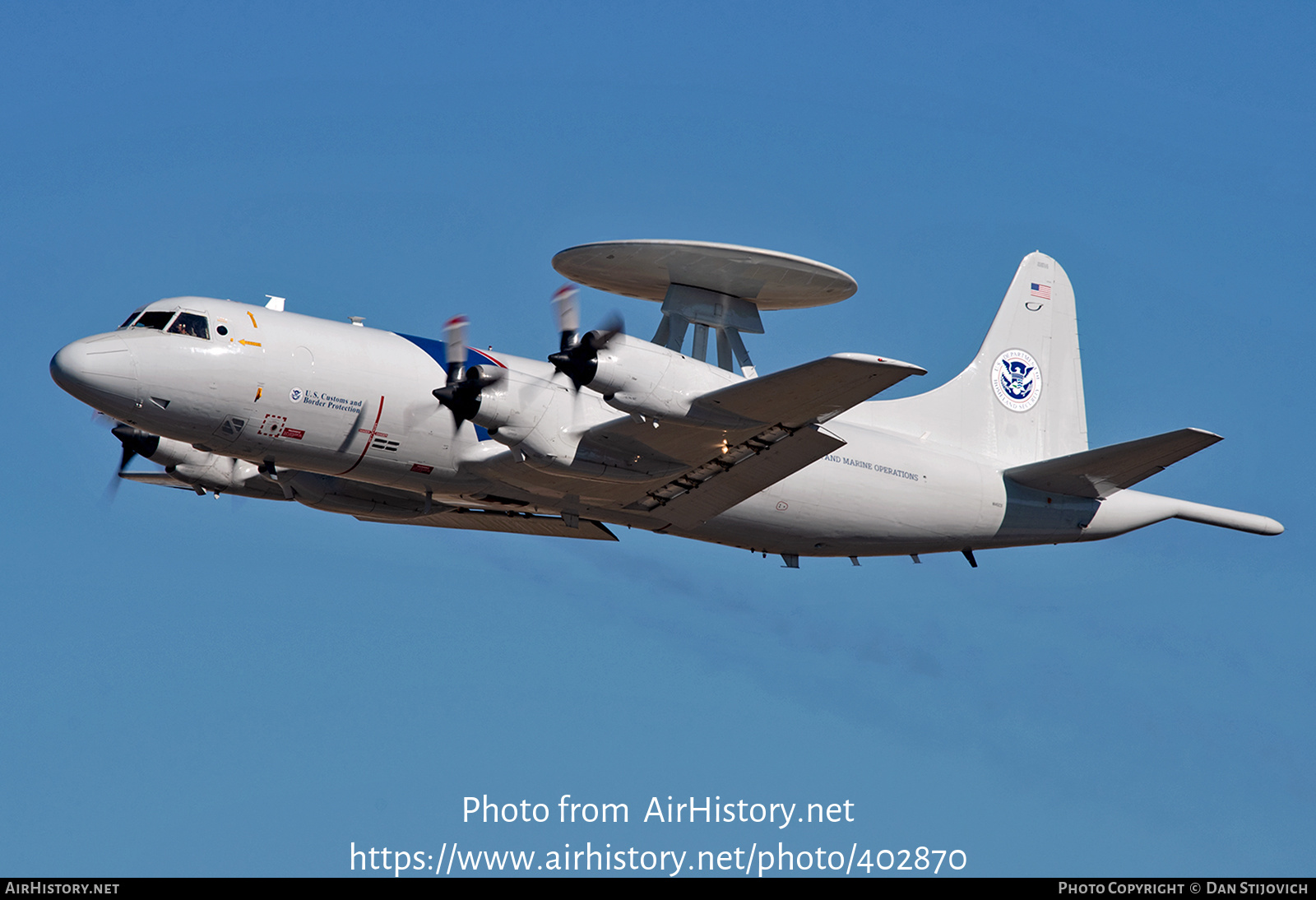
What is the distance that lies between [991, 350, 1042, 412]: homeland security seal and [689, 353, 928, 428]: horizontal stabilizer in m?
7.40

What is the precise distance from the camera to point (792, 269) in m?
21.3

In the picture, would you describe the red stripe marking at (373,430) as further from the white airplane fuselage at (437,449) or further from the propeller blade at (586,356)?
the propeller blade at (586,356)

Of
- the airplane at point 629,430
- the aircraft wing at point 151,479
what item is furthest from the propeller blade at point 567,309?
the aircraft wing at point 151,479

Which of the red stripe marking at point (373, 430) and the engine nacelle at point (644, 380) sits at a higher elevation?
the engine nacelle at point (644, 380)

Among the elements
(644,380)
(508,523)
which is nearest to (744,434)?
(644,380)

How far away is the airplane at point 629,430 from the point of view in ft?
62.5

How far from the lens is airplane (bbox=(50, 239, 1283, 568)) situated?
19.1m

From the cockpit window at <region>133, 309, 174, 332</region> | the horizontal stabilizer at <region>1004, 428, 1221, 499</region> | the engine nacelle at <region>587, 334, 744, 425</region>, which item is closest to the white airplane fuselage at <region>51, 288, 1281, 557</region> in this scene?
the cockpit window at <region>133, 309, 174, 332</region>

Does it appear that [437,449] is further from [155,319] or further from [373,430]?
[155,319]

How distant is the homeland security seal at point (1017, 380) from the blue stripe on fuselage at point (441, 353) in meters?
9.91

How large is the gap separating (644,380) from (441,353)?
3641 millimetres

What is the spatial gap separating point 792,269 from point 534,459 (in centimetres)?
489

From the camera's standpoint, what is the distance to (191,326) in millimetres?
19484
